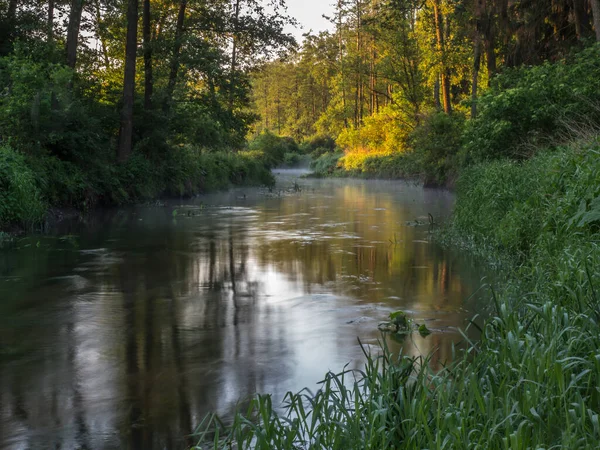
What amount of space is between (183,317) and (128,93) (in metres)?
18.6

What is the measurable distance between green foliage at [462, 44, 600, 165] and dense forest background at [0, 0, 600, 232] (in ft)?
0.14

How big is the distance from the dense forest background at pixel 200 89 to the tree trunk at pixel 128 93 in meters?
0.04

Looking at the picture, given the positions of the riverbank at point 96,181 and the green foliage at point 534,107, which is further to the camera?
the green foliage at point 534,107

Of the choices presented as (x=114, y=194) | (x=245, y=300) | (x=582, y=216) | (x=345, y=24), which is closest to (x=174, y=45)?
(x=114, y=194)

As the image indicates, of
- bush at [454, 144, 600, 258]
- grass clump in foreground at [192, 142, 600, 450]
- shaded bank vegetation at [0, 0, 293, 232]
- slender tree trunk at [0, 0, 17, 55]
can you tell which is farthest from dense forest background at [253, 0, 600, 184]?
slender tree trunk at [0, 0, 17, 55]

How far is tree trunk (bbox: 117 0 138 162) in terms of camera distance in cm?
2409

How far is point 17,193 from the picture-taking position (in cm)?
1465

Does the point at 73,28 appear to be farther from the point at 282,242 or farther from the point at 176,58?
the point at 282,242

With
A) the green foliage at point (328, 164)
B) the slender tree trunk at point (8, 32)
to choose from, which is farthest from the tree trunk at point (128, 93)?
the green foliage at point (328, 164)

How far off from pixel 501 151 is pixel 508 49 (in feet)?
24.8

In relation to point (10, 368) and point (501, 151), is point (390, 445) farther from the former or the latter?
point (501, 151)

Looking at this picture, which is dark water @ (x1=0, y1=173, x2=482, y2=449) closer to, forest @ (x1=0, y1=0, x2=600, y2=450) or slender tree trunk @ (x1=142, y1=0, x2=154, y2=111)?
forest @ (x1=0, y1=0, x2=600, y2=450)

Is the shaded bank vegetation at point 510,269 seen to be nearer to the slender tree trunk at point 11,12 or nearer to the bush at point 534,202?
the bush at point 534,202

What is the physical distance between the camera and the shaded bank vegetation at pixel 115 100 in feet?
57.1
